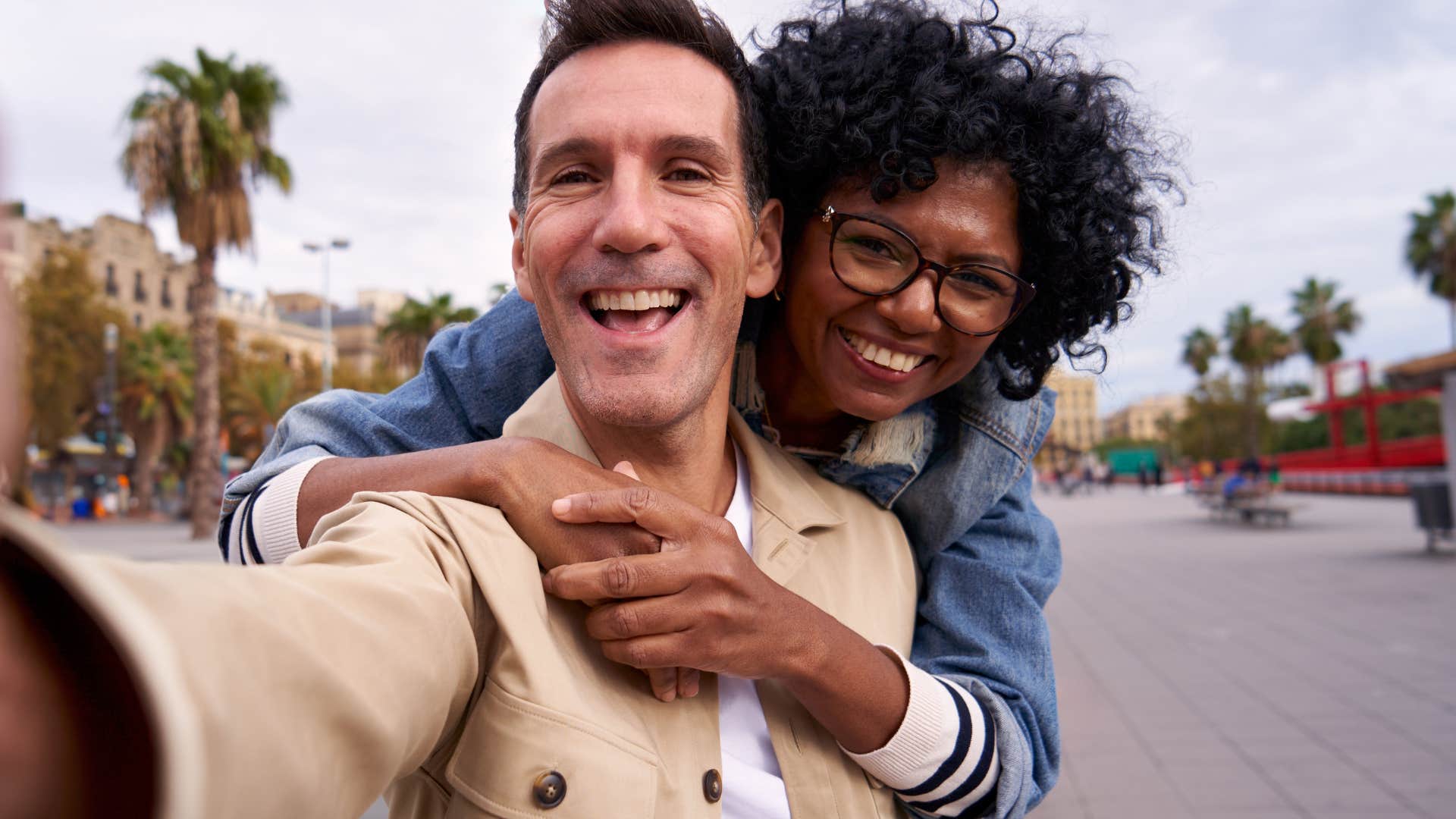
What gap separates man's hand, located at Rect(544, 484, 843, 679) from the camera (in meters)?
1.63

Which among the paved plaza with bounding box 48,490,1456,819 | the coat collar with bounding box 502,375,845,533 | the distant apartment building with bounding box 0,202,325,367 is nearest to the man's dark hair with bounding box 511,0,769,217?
the coat collar with bounding box 502,375,845,533

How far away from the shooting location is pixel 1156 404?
436ft

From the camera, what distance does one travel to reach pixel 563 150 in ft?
6.25

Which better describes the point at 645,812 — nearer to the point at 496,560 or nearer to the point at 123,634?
the point at 496,560

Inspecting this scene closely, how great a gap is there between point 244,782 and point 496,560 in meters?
0.82

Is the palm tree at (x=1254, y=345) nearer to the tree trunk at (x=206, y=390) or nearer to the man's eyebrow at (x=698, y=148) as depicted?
the tree trunk at (x=206, y=390)

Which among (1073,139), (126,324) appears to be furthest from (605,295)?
(126,324)

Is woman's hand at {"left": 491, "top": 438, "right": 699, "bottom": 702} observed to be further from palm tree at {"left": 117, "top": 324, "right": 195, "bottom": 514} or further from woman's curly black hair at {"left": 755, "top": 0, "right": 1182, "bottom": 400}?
palm tree at {"left": 117, "top": 324, "right": 195, "bottom": 514}

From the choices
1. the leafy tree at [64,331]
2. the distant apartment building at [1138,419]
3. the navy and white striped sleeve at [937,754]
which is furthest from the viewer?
the distant apartment building at [1138,419]

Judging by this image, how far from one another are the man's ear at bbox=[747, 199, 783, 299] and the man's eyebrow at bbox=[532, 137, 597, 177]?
17.6 inches

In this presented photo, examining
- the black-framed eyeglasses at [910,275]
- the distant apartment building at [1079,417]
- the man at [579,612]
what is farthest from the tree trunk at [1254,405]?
the man at [579,612]

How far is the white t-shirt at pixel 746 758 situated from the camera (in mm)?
1870

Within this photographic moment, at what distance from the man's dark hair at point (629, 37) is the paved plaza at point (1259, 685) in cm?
147

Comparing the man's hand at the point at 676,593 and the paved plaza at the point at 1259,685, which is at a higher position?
the man's hand at the point at 676,593
